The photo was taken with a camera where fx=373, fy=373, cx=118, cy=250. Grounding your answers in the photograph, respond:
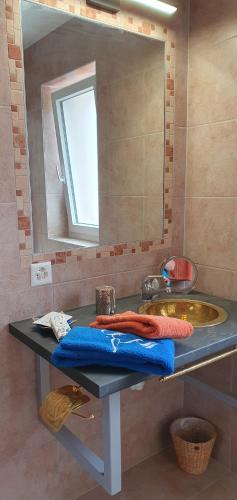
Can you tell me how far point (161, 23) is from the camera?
1697 mm

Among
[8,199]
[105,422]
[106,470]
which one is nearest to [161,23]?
[8,199]

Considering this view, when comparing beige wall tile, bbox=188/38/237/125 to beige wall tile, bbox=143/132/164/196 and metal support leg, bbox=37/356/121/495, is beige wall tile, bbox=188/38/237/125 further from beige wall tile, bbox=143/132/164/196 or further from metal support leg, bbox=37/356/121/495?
metal support leg, bbox=37/356/121/495

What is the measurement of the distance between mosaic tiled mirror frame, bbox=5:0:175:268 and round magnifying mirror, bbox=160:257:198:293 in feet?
0.40

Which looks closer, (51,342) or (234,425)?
(51,342)

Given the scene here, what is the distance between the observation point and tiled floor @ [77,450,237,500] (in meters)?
1.75

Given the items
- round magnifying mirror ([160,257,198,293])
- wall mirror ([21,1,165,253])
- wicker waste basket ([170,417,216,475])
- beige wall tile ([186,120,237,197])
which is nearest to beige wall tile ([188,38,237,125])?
beige wall tile ([186,120,237,197])

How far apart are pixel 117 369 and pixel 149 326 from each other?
0.17 meters

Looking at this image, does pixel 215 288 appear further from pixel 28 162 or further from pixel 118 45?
pixel 118 45

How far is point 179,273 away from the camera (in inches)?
71.1

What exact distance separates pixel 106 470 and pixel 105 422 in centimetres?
15

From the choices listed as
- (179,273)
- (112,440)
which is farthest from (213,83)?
(112,440)

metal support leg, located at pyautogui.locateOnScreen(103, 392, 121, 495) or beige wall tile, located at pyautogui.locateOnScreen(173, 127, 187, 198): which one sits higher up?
beige wall tile, located at pyautogui.locateOnScreen(173, 127, 187, 198)

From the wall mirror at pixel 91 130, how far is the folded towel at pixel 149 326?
18.5 inches

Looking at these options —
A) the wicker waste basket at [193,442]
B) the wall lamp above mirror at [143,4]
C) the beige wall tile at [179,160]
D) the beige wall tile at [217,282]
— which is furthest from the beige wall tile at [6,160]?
the wicker waste basket at [193,442]
